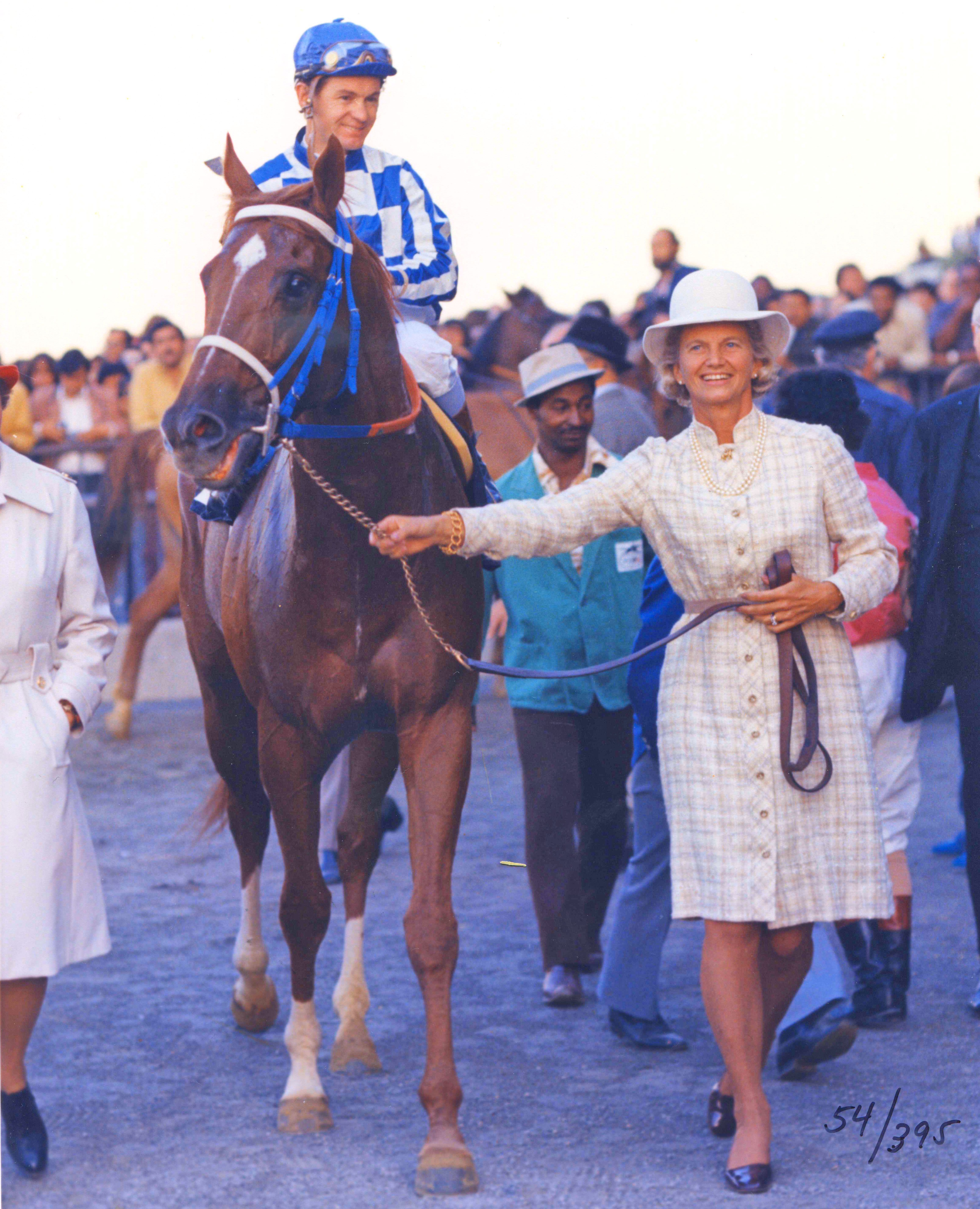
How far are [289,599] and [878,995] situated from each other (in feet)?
7.41

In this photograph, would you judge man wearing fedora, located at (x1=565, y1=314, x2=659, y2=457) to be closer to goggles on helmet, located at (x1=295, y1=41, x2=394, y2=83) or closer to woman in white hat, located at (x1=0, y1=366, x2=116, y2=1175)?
goggles on helmet, located at (x1=295, y1=41, x2=394, y2=83)

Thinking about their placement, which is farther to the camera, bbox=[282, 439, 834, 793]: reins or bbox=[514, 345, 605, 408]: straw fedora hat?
bbox=[514, 345, 605, 408]: straw fedora hat

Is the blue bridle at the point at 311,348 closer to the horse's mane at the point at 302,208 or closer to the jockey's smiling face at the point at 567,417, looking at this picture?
the horse's mane at the point at 302,208

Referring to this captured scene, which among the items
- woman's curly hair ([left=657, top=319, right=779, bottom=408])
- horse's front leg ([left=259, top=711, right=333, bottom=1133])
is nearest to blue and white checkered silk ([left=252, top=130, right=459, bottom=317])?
woman's curly hair ([left=657, top=319, right=779, bottom=408])

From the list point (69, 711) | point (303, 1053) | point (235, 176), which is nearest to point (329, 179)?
point (235, 176)

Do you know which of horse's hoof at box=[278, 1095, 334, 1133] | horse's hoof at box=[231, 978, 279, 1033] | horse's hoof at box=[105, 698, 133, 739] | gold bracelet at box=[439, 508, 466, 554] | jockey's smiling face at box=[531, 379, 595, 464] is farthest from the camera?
horse's hoof at box=[105, 698, 133, 739]

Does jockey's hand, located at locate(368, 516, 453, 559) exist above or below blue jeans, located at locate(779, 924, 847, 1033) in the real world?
above

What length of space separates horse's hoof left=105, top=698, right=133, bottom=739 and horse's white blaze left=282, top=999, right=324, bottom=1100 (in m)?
6.57

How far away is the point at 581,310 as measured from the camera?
12070 mm

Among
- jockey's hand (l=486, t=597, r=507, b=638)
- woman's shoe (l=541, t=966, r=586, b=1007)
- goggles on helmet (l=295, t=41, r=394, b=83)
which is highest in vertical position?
goggles on helmet (l=295, t=41, r=394, b=83)

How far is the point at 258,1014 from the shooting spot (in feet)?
17.2

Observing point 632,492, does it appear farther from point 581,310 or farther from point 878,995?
point 581,310

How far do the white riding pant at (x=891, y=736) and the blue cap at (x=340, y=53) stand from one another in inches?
90.2

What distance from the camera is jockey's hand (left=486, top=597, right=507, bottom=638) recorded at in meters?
6.32
